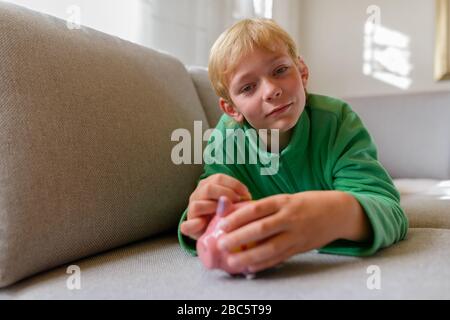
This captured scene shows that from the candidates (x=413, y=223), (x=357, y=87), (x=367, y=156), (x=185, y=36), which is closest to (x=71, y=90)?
(x=367, y=156)

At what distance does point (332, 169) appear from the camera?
83 centimetres

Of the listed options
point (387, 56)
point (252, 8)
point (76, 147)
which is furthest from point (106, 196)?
point (387, 56)

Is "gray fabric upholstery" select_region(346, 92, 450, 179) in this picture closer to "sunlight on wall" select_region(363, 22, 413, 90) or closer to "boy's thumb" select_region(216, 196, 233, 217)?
"sunlight on wall" select_region(363, 22, 413, 90)

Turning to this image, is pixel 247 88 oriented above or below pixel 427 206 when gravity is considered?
above

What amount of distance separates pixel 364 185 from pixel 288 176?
169 mm

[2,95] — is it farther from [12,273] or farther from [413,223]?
[413,223]

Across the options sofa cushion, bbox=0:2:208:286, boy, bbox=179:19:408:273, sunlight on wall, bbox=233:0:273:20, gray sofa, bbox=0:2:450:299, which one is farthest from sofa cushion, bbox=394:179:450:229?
sunlight on wall, bbox=233:0:273:20

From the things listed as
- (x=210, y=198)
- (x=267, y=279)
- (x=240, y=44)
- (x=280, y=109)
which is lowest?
(x=267, y=279)

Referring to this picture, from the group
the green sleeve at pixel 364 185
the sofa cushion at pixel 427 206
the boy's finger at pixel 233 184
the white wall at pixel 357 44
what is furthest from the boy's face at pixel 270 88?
the white wall at pixel 357 44

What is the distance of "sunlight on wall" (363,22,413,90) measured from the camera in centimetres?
255

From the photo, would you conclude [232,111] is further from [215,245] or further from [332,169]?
[215,245]

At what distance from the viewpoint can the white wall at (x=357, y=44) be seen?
2.52m

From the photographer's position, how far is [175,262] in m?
0.70
